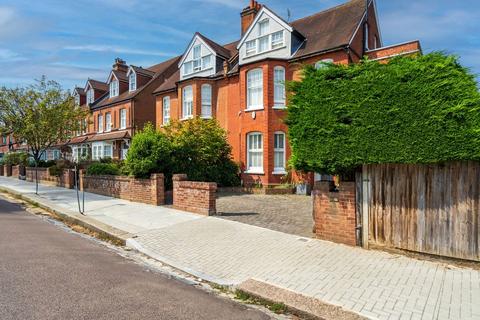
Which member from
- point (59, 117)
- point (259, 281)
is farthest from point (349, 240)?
point (59, 117)

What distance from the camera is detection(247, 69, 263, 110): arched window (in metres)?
19.2

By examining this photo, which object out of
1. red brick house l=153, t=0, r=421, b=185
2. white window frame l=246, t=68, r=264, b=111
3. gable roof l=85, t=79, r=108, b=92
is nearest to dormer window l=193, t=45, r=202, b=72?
red brick house l=153, t=0, r=421, b=185

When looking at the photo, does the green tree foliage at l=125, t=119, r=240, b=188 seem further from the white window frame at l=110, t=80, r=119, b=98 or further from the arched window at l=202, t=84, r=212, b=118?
the white window frame at l=110, t=80, r=119, b=98

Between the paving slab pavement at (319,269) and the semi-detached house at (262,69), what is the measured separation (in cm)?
902

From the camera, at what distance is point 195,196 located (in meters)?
11.5

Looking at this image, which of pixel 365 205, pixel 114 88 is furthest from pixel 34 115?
pixel 365 205

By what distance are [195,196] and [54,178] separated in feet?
53.3

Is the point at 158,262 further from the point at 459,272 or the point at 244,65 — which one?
the point at 244,65

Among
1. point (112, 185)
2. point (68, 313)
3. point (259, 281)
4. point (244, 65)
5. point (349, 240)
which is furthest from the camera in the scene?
point (244, 65)

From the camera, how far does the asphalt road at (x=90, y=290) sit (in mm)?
4430

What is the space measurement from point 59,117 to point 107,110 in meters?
14.1

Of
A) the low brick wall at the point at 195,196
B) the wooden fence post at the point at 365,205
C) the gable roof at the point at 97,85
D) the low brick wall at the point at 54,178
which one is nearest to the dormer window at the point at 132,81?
the gable roof at the point at 97,85

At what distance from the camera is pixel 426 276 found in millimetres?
5742

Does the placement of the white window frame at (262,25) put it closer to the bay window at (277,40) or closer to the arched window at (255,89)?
the bay window at (277,40)
